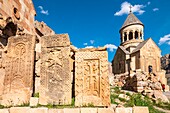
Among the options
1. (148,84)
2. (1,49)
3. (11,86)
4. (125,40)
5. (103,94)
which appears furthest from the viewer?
(125,40)

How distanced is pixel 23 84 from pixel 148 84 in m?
7.74

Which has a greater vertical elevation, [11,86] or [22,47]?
[22,47]

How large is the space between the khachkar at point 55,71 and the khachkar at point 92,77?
0.87 ft

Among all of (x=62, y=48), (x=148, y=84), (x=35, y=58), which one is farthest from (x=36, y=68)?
(x=148, y=84)

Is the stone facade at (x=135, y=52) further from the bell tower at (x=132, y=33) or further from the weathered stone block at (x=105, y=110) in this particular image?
the weathered stone block at (x=105, y=110)

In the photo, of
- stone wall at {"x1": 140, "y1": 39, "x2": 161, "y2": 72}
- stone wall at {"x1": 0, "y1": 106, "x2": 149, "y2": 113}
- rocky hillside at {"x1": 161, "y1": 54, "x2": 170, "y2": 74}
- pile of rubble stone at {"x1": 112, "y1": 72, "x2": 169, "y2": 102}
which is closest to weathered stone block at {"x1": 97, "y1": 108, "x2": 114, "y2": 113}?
stone wall at {"x1": 0, "y1": 106, "x2": 149, "y2": 113}

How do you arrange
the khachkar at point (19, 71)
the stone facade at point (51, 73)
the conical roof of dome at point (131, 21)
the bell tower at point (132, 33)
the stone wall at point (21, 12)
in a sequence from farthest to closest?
1. the conical roof of dome at point (131, 21)
2. the bell tower at point (132, 33)
3. the stone wall at point (21, 12)
4. the khachkar at point (19, 71)
5. the stone facade at point (51, 73)

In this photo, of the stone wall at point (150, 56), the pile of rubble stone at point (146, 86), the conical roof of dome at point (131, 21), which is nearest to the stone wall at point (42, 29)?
the pile of rubble stone at point (146, 86)

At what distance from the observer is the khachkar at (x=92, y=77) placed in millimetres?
4684

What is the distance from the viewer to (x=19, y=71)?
5.11 m

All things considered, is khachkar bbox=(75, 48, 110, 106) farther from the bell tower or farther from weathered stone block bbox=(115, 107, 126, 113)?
the bell tower

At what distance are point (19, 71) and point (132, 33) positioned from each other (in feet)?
92.8

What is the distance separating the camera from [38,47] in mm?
6121

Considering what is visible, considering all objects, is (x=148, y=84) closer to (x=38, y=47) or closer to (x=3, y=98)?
(x=38, y=47)
